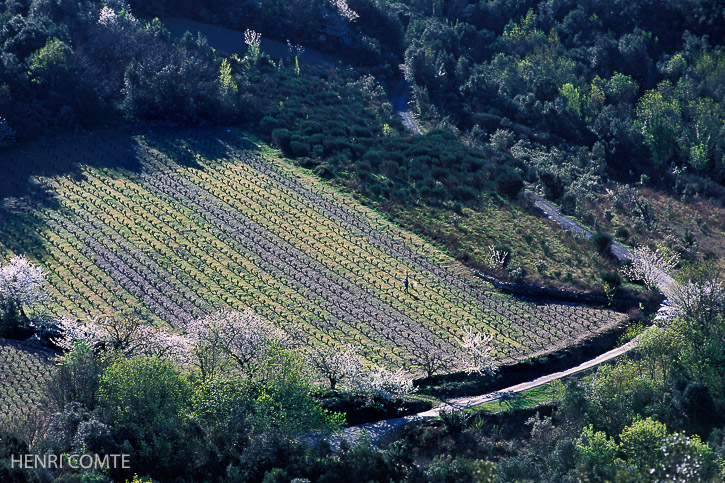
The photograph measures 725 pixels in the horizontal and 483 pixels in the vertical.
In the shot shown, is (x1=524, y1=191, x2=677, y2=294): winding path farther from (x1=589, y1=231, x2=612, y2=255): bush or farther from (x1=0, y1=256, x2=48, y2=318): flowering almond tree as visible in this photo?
(x1=0, y1=256, x2=48, y2=318): flowering almond tree

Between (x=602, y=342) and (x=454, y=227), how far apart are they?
1885cm

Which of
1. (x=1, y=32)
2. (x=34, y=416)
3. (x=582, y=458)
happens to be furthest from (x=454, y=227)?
(x=1, y=32)

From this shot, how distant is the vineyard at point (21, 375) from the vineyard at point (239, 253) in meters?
4.66

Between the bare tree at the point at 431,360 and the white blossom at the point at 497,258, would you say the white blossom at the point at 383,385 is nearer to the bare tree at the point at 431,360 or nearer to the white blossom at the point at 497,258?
the bare tree at the point at 431,360

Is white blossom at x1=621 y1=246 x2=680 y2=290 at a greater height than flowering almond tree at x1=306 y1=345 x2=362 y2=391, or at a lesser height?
greater

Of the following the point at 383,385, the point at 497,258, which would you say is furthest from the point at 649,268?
the point at 383,385

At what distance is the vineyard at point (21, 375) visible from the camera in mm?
53812

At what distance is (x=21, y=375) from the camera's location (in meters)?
56.5

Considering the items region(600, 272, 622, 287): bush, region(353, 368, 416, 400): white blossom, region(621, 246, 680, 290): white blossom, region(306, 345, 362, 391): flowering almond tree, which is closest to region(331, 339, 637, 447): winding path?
region(353, 368, 416, 400): white blossom

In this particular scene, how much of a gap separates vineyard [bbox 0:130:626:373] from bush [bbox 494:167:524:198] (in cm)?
1404

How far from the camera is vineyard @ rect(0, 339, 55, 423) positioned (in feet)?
177

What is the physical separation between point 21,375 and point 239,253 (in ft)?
68.7

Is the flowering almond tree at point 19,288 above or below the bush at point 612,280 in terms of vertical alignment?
below

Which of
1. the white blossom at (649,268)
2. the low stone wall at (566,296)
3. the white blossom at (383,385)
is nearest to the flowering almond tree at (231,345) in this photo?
the white blossom at (383,385)
